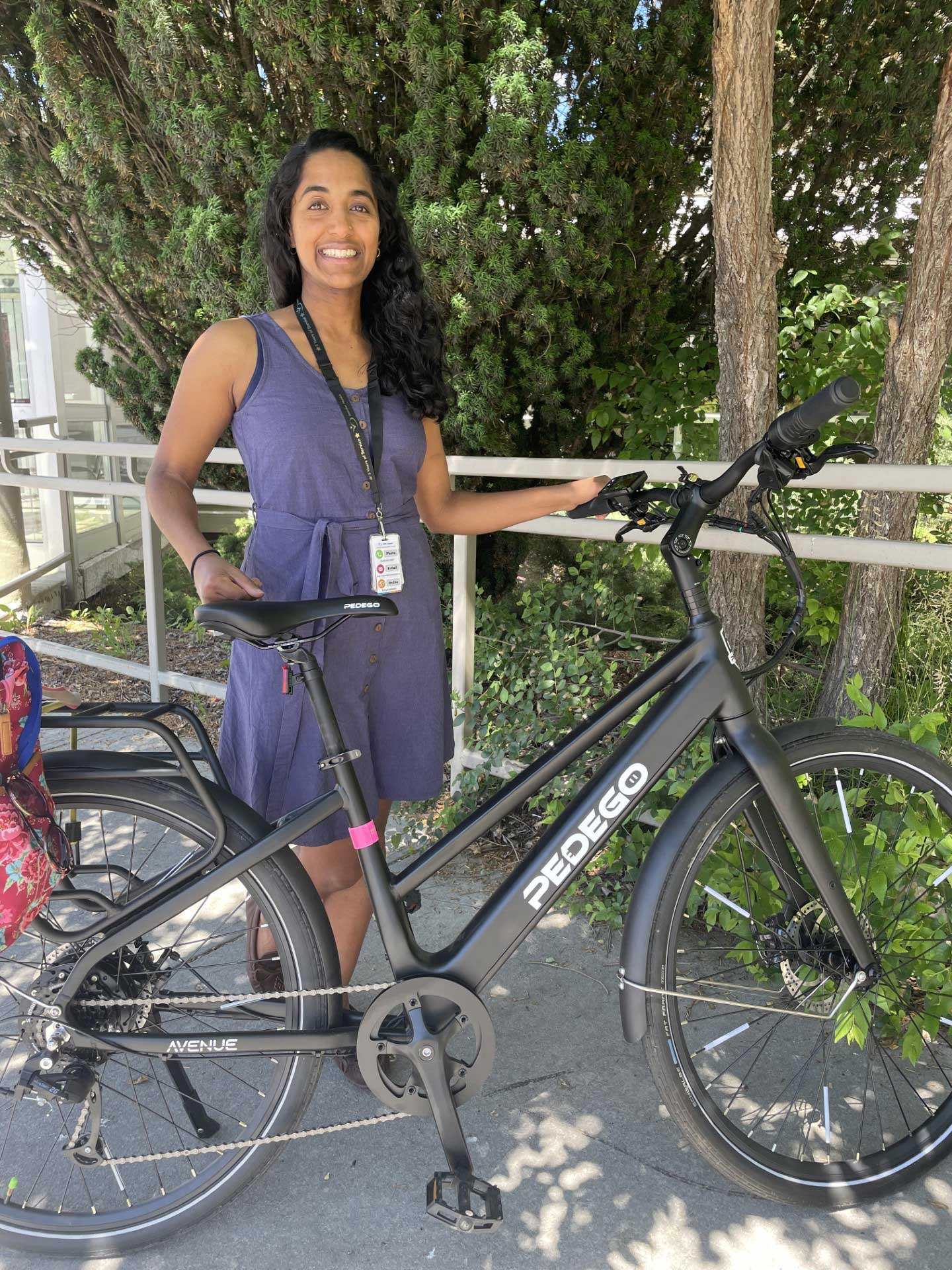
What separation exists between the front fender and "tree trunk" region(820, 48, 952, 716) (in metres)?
1.15

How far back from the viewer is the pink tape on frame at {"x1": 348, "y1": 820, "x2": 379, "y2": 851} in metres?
1.69

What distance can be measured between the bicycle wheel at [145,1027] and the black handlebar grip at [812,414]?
1077mm

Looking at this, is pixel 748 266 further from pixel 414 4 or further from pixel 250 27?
pixel 250 27

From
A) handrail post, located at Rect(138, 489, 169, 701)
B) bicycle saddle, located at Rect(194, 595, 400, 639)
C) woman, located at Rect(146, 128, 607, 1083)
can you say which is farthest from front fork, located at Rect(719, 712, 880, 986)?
handrail post, located at Rect(138, 489, 169, 701)

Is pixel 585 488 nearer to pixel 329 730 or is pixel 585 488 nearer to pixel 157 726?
pixel 329 730

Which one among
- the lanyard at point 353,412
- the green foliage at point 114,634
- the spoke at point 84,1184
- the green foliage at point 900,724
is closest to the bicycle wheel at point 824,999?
the green foliage at point 900,724

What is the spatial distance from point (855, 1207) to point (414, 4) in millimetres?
3224

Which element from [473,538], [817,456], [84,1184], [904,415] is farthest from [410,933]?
[904,415]

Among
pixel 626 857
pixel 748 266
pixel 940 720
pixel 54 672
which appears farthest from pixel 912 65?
pixel 54 672

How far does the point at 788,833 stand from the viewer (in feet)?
5.77

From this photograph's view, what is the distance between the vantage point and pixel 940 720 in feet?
6.50

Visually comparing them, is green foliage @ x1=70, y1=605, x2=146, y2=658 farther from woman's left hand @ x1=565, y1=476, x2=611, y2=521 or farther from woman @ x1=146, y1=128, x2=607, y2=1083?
woman's left hand @ x1=565, y1=476, x2=611, y2=521

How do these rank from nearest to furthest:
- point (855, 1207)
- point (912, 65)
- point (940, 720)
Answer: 1. point (855, 1207)
2. point (940, 720)
3. point (912, 65)

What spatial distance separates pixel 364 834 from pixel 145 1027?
0.54 meters
